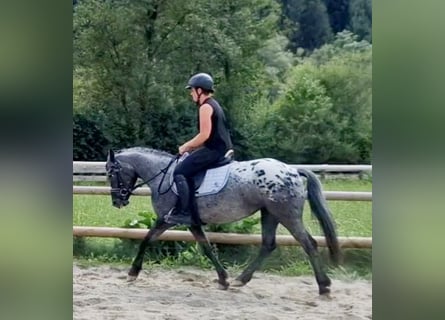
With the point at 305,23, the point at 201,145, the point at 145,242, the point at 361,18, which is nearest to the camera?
the point at 361,18

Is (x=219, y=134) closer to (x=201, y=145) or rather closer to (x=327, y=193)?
(x=201, y=145)

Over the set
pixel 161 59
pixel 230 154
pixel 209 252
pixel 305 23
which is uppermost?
pixel 305 23

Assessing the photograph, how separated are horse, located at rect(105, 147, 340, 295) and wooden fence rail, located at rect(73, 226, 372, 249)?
26 mm

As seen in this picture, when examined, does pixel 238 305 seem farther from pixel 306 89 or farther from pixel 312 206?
pixel 306 89

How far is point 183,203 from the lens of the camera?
3436mm

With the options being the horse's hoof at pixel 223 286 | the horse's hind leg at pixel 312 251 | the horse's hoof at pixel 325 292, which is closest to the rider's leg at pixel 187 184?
the horse's hoof at pixel 223 286

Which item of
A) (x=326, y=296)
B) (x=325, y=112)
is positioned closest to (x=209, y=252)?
(x=326, y=296)

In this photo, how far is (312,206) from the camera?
3.30m

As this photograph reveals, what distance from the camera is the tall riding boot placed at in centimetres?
343

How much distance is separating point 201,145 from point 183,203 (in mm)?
314

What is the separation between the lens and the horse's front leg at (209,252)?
134 inches

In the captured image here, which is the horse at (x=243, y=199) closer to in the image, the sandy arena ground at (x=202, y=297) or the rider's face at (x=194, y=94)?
the sandy arena ground at (x=202, y=297)

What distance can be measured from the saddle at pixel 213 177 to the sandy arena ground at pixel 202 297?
1.37 feet
